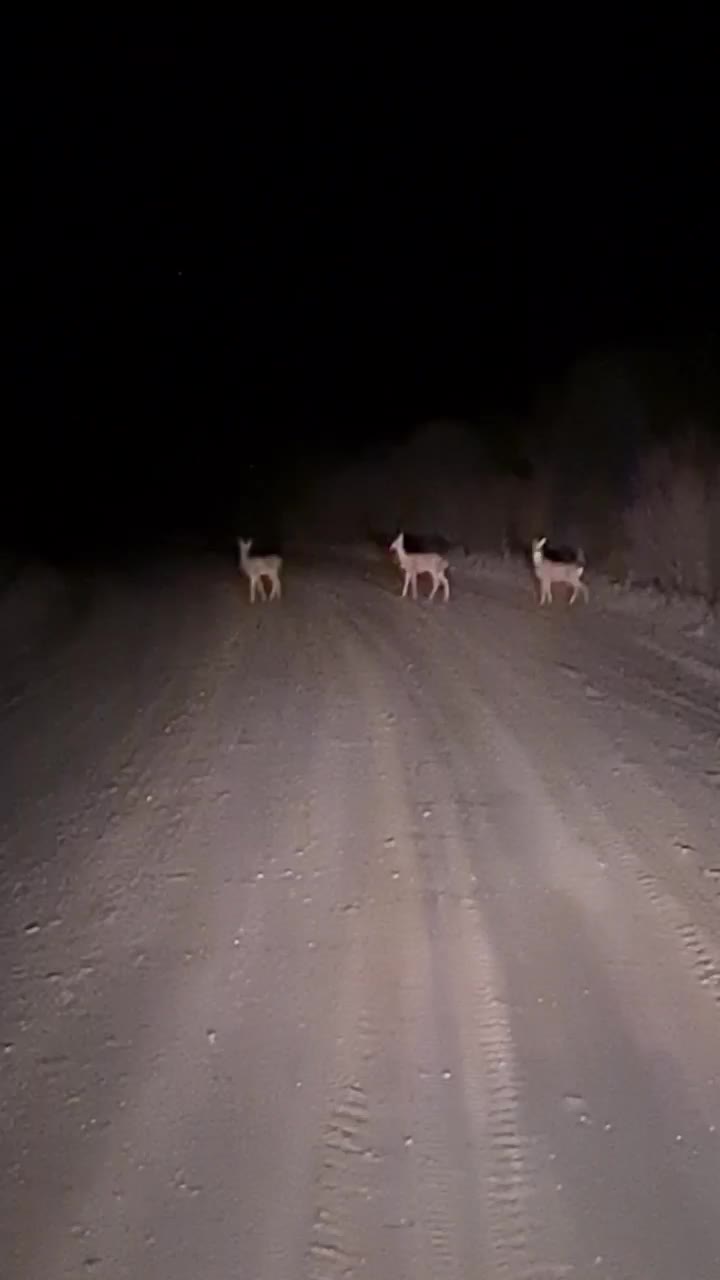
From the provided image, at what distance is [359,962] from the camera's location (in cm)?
333

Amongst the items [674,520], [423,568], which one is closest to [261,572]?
[423,568]

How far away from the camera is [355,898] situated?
361cm

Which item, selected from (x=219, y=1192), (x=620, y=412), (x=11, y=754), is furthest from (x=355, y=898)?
(x=620, y=412)

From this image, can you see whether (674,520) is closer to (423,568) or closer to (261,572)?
(423,568)

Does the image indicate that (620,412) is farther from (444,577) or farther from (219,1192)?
(219,1192)

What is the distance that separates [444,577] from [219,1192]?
12.8ft

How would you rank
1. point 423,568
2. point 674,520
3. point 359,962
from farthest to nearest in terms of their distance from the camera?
point 423,568 → point 674,520 → point 359,962

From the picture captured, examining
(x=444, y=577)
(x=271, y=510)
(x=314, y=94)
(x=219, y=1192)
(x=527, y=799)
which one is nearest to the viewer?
(x=219, y=1192)

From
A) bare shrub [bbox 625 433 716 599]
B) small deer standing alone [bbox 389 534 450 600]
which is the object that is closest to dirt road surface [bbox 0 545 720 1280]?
bare shrub [bbox 625 433 716 599]

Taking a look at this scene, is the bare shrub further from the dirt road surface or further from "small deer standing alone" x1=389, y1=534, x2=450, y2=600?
"small deer standing alone" x1=389, y1=534, x2=450, y2=600

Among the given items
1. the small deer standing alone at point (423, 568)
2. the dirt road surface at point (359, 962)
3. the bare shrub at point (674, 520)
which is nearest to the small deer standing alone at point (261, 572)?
the small deer standing alone at point (423, 568)

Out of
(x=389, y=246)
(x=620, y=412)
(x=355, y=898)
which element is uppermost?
(x=389, y=246)

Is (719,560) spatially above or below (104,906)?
above

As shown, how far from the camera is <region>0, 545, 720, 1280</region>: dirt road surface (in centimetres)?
→ 256
